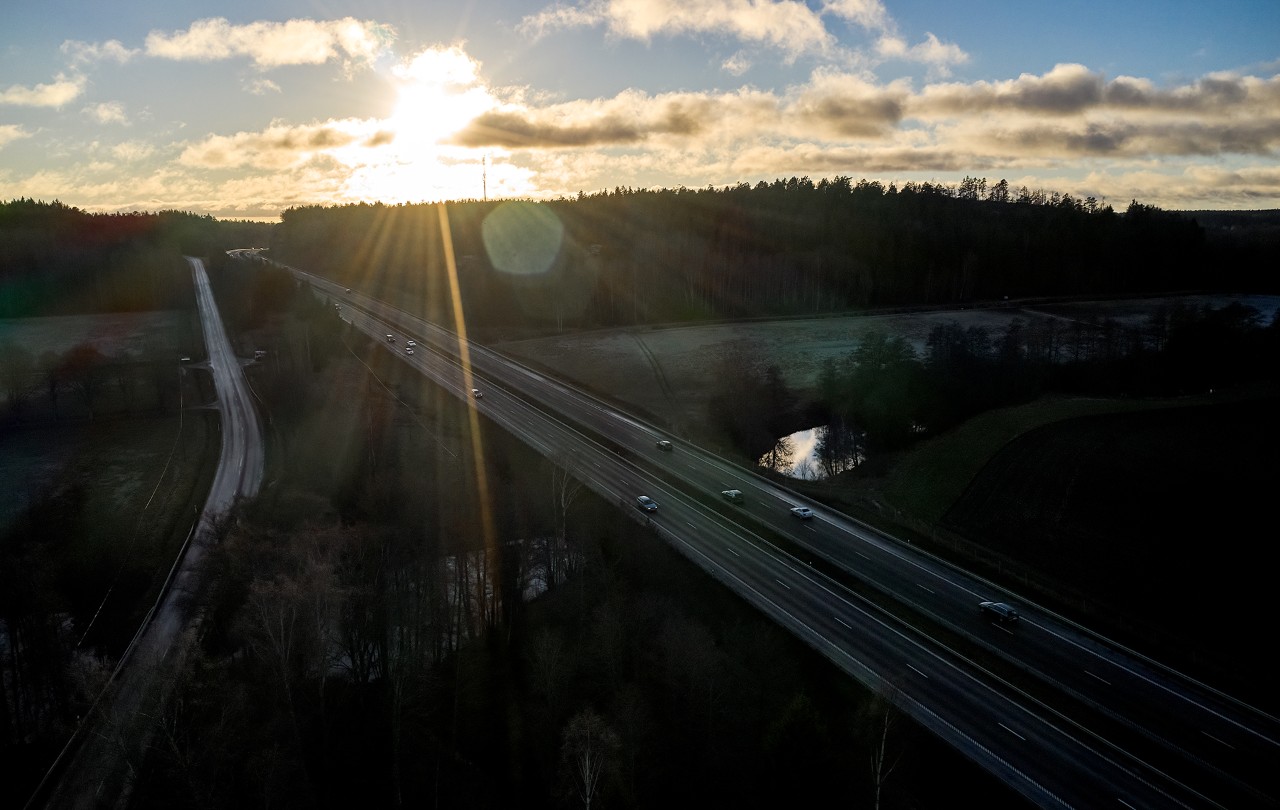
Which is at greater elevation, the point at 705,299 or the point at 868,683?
the point at 705,299

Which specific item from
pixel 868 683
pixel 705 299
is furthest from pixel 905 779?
pixel 705 299

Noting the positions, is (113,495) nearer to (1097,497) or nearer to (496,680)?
(496,680)

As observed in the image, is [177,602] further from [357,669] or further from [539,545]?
[539,545]

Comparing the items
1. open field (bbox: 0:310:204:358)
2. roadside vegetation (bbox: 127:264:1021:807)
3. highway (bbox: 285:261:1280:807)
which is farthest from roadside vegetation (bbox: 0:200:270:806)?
highway (bbox: 285:261:1280:807)

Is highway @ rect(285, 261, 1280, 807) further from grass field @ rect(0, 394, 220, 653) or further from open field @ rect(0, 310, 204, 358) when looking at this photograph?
open field @ rect(0, 310, 204, 358)

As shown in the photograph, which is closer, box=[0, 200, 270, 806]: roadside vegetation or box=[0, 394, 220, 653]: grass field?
box=[0, 200, 270, 806]: roadside vegetation

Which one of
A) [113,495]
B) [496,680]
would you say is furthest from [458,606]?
[113,495]

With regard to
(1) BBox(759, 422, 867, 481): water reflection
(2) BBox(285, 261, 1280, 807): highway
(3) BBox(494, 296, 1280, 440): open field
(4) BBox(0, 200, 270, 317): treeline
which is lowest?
(1) BBox(759, 422, 867, 481): water reflection
